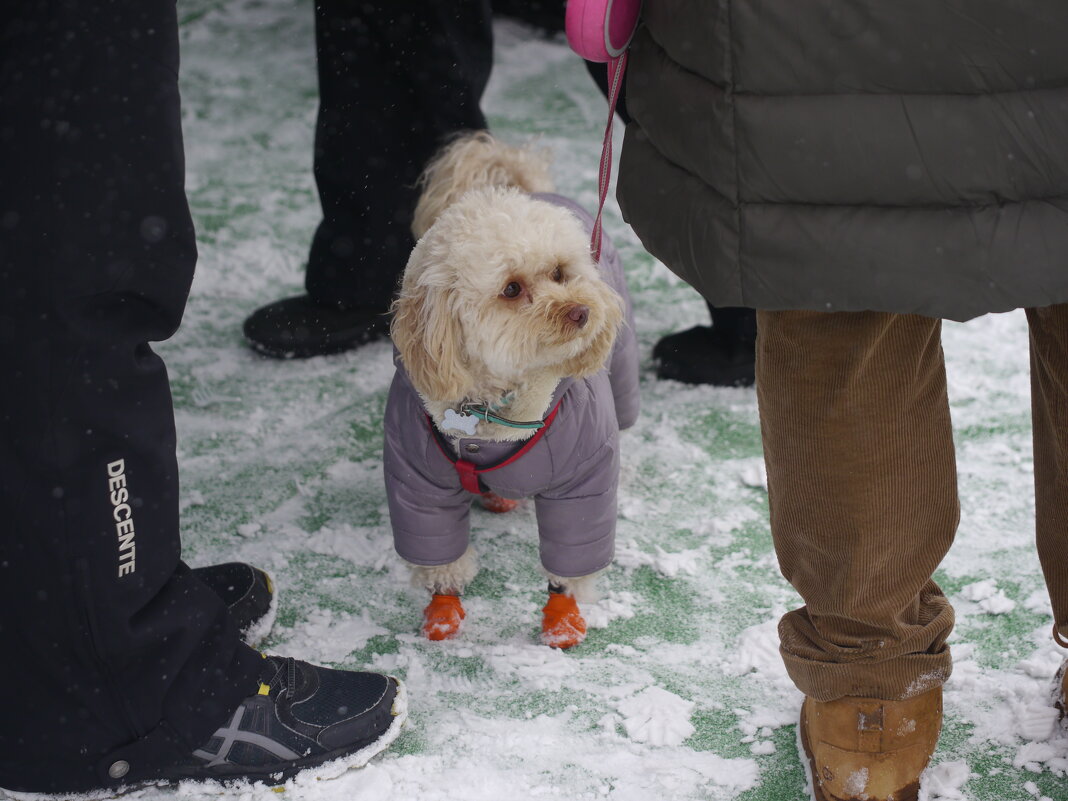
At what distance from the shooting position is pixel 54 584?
1.34m

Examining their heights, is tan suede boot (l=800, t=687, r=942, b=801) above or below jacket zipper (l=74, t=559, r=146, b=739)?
below

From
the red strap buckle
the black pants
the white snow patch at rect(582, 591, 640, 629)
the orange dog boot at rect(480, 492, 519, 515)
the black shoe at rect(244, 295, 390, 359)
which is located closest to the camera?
the black pants

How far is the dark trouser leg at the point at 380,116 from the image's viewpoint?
268 centimetres

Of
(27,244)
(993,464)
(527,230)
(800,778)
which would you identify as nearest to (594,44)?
(527,230)

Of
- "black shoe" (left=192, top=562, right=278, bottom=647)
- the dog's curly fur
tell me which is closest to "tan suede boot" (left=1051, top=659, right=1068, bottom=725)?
the dog's curly fur

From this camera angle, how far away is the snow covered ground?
1592 millimetres

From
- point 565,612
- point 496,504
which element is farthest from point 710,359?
point 565,612

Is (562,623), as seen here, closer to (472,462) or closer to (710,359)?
(472,462)

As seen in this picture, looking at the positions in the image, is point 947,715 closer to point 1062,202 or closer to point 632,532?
point 632,532

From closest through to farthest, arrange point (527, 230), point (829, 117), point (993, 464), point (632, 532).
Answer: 1. point (829, 117)
2. point (527, 230)
3. point (632, 532)
4. point (993, 464)

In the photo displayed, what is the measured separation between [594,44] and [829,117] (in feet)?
1.09

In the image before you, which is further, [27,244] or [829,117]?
[27,244]

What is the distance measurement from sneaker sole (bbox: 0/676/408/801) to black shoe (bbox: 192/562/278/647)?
0.32m

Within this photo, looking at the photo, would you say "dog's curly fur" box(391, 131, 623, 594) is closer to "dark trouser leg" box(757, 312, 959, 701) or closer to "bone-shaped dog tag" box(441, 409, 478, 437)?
"bone-shaped dog tag" box(441, 409, 478, 437)
